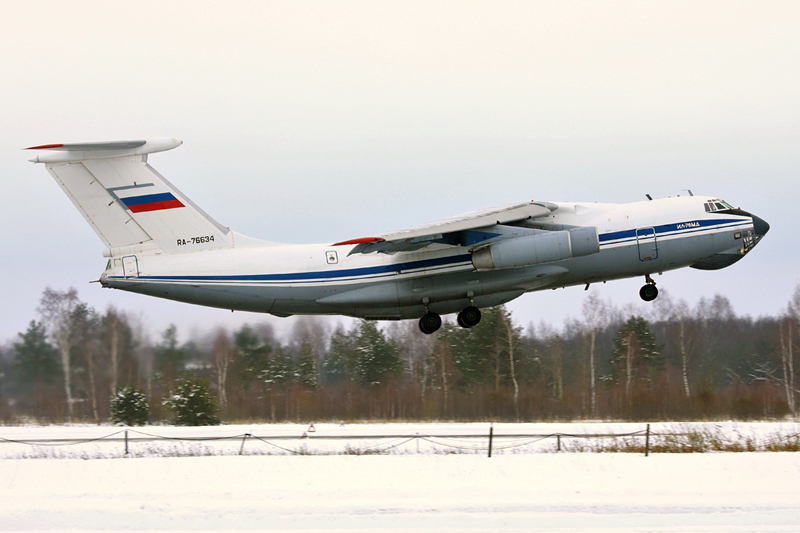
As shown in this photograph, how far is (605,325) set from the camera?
96.2 ft

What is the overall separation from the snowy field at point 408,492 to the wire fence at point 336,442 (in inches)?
13.9

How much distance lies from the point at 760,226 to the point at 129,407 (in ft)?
51.2

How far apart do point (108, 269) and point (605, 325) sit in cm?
1917

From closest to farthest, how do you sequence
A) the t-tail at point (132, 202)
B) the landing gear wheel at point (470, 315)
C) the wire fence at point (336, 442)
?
1. the t-tail at point (132, 202)
2. the landing gear wheel at point (470, 315)
3. the wire fence at point (336, 442)

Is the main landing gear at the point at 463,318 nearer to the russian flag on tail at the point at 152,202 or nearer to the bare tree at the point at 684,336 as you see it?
the russian flag on tail at the point at 152,202

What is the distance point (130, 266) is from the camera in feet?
48.4

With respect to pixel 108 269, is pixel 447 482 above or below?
below

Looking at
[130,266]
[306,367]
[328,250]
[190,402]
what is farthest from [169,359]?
[328,250]

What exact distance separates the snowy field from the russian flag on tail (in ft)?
15.1

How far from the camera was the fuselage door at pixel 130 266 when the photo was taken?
48.3 feet

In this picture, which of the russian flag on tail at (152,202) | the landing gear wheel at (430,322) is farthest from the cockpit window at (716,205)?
the russian flag on tail at (152,202)

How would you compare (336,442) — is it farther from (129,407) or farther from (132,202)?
(132,202)

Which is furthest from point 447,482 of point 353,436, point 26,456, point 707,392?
point 707,392

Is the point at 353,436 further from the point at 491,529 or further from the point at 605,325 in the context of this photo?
the point at 605,325
